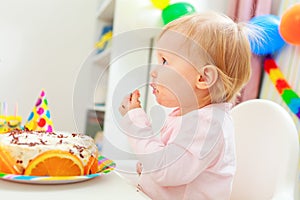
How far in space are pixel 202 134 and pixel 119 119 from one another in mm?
156

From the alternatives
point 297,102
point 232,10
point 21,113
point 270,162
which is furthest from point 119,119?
point 21,113

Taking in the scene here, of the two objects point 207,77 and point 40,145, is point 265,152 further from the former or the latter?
point 40,145

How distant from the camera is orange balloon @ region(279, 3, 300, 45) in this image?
1.09 metres

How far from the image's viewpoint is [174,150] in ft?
1.90

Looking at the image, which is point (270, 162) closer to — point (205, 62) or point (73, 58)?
point (205, 62)

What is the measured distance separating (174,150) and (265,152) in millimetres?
344

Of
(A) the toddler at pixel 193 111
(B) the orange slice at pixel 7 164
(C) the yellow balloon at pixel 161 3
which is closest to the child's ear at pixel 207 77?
(A) the toddler at pixel 193 111

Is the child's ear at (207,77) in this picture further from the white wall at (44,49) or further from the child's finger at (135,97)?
the white wall at (44,49)

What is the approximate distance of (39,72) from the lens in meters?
2.02

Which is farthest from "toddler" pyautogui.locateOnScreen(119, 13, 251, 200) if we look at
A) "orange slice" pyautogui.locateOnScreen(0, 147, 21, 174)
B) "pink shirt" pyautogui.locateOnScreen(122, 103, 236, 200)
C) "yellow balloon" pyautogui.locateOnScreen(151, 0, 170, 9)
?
"yellow balloon" pyautogui.locateOnScreen(151, 0, 170, 9)

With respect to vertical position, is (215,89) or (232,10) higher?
(232,10)

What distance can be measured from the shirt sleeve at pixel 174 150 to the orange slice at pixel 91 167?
0.09 m

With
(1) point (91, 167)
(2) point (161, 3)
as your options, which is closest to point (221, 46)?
(1) point (91, 167)

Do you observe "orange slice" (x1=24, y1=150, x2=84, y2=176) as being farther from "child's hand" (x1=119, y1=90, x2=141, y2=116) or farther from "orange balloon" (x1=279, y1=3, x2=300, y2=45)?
"orange balloon" (x1=279, y1=3, x2=300, y2=45)
